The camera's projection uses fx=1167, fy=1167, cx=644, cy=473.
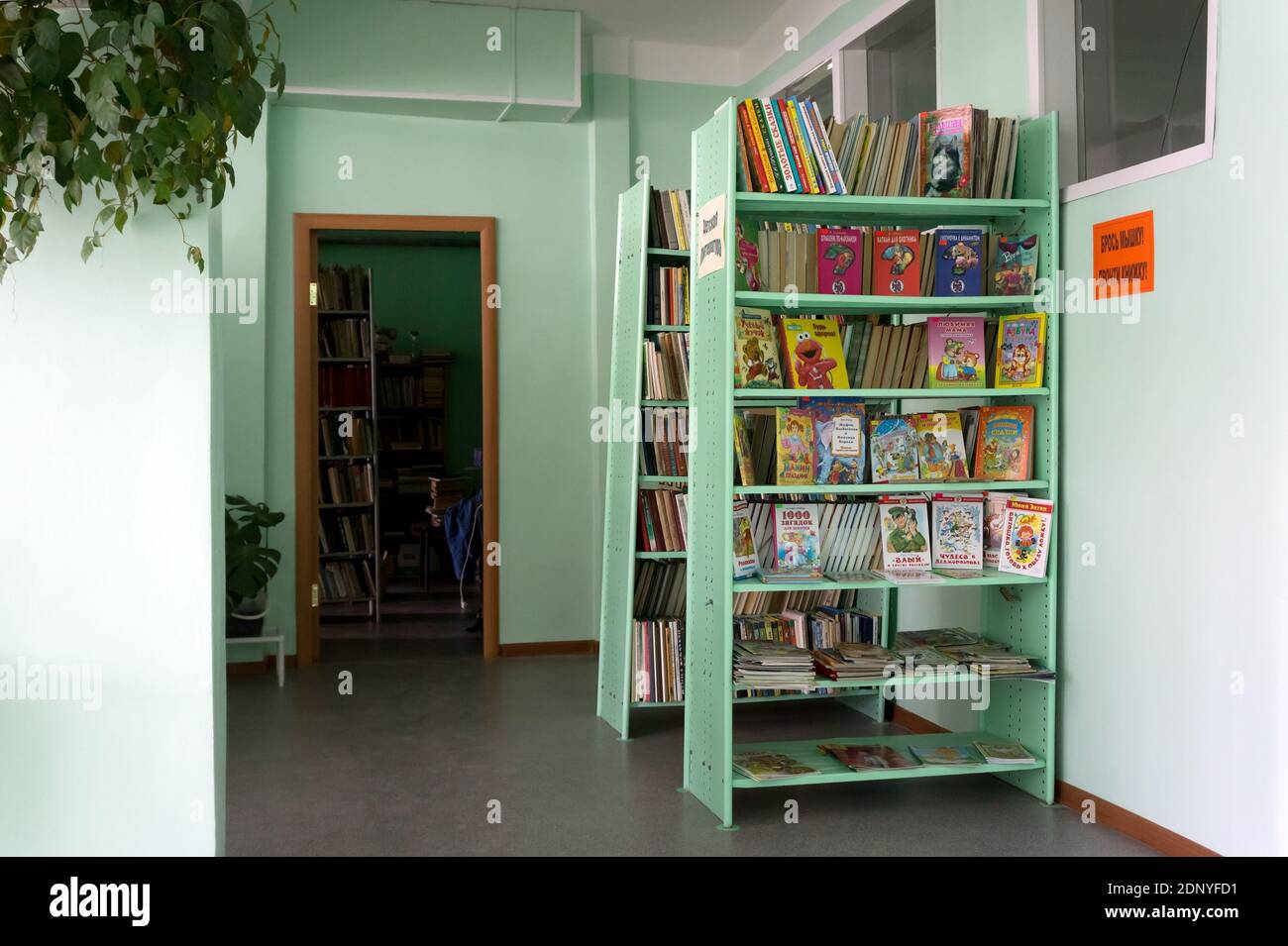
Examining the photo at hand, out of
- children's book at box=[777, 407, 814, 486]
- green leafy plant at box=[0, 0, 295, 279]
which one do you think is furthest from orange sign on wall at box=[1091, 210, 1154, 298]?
green leafy plant at box=[0, 0, 295, 279]

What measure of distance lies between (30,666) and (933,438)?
2868 millimetres

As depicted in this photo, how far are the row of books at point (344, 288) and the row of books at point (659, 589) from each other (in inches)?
182

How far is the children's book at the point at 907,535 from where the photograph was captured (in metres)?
4.09

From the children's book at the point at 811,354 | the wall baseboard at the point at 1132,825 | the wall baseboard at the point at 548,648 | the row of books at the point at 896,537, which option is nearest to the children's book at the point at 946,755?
the wall baseboard at the point at 1132,825

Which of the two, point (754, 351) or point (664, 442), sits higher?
point (754, 351)

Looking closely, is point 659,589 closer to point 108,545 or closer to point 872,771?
point 872,771

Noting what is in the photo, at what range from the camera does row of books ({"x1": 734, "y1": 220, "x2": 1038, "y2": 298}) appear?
399 cm

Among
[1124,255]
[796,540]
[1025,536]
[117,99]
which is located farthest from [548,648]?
[117,99]

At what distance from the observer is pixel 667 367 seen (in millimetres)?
5094

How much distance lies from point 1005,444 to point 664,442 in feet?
5.13

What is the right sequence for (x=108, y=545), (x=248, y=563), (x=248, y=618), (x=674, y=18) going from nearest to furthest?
(x=108, y=545) → (x=248, y=563) → (x=248, y=618) → (x=674, y=18)
